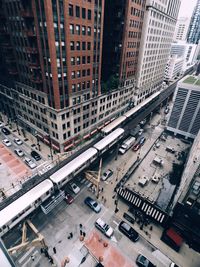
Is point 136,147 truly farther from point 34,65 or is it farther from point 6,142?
point 6,142

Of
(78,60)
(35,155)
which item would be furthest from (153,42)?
(35,155)

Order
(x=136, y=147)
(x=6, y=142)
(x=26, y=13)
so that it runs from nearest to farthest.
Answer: (x=26, y=13) < (x=6, y=142) < (x=136, y=147)

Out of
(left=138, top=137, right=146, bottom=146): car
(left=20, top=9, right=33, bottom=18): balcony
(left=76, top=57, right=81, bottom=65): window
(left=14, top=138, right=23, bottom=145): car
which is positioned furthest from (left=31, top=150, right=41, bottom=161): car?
(left=20, top=9, right=33, bottom=18): balcony

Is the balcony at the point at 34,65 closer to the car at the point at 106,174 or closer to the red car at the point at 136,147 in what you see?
the car at the point at 106,174

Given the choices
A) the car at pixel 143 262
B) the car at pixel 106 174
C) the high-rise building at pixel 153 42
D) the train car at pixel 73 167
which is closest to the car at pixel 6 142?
the train car at pixel 73 167

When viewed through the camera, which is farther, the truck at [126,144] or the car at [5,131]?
the car at [5,131]

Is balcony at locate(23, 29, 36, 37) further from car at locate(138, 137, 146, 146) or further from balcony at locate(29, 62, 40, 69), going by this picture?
car at locate(138, 137, 146, 146)
